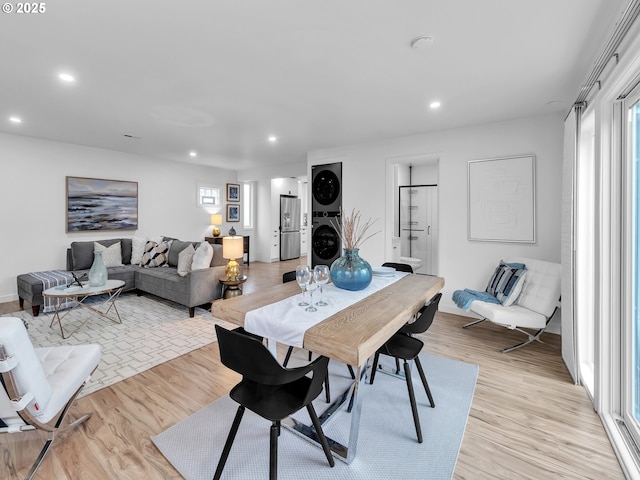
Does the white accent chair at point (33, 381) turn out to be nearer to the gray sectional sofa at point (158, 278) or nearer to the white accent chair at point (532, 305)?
the gray sectional sofa at point (158, 278)

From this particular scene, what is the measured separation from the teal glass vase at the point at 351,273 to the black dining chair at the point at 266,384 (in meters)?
0.73

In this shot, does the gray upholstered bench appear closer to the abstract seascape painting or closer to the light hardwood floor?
the abstract seascape painting

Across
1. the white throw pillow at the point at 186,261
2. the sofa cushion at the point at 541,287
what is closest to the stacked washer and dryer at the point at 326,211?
the white throw pillow at the point at 186,261

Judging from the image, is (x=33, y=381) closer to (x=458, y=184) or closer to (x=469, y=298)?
(x=469, y=298)

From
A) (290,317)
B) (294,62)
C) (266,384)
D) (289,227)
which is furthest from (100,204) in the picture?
(266,384)

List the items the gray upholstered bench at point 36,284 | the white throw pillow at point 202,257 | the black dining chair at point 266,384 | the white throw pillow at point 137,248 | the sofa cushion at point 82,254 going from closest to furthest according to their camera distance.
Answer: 1. the black dining chair at point 266,384
2. the gray upholstered bench at point 36,284
3. the white throw pillow at point 202,257
4. the sofa cushion at point 82,254
5. the white throw pillow at point 137,248

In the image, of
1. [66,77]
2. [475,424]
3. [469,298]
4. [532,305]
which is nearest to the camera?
[475,424]

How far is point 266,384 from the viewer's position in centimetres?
132

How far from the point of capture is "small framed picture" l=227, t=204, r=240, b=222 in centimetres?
792

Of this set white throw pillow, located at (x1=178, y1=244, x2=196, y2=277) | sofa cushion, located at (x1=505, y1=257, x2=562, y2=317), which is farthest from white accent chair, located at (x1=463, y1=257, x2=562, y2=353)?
white throw pillow, located at (x1=178, y1=244, x2=196, y2=277)

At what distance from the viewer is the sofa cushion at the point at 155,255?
5078mm

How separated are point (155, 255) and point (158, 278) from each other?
84 centimetres

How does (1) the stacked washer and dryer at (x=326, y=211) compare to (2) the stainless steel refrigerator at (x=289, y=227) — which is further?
(2) the stainless steel refrigerator at (x=289, y=227)

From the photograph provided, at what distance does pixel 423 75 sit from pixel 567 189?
5.09 feet
